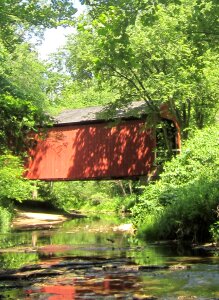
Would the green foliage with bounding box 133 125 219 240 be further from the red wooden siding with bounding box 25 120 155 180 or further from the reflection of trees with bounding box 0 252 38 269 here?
the red wooden siding with bounding box 25 120 155 180

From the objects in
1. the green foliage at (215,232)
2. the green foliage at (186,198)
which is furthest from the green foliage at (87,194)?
the green foliage at (215,232)

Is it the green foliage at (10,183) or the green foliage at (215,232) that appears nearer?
the green foliage at (215,232)

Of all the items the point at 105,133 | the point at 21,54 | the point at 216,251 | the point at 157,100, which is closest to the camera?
the point at 216,251

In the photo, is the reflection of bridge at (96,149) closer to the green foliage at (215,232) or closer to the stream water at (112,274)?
the green foliage at (215,232)

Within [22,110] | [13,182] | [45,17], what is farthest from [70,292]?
[45,17]

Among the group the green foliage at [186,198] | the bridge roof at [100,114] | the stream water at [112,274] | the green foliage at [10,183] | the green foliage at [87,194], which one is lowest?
the stream water at [112,274]

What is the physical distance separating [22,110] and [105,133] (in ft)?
55.6

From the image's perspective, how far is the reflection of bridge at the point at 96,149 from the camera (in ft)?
84.3

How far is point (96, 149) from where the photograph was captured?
26609 mm

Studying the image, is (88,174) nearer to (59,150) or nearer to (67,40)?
(59,150)

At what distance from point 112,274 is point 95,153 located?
63.0ft

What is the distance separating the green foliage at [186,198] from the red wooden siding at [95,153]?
21.8ft

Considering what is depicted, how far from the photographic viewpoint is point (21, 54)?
40.8 m

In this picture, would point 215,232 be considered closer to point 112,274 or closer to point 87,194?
point 112,274
